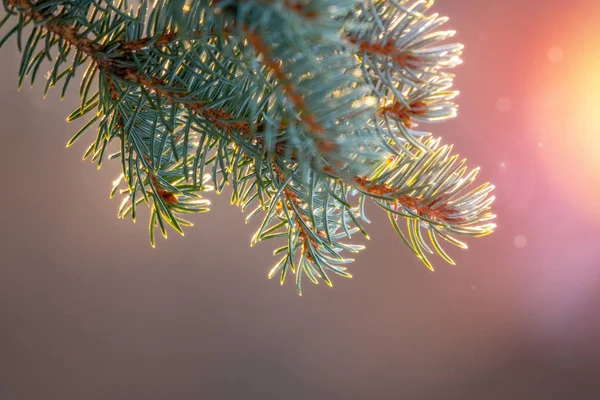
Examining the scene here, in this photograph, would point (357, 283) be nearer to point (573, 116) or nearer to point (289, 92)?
point (573, 116)

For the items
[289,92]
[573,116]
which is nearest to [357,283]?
[573,116]

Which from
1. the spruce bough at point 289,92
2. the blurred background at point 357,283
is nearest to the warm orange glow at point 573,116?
the blurred background at point 357,283

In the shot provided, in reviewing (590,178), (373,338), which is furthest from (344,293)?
(590,178)

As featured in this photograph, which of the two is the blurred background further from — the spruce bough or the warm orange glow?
→ the spruce bough

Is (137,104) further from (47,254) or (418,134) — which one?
(47,254)

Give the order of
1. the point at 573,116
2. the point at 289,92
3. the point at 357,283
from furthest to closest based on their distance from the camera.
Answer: the point at 357,283 < the point at 573,116 < the point at 289,92

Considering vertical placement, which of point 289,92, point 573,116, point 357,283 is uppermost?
point 573,116
